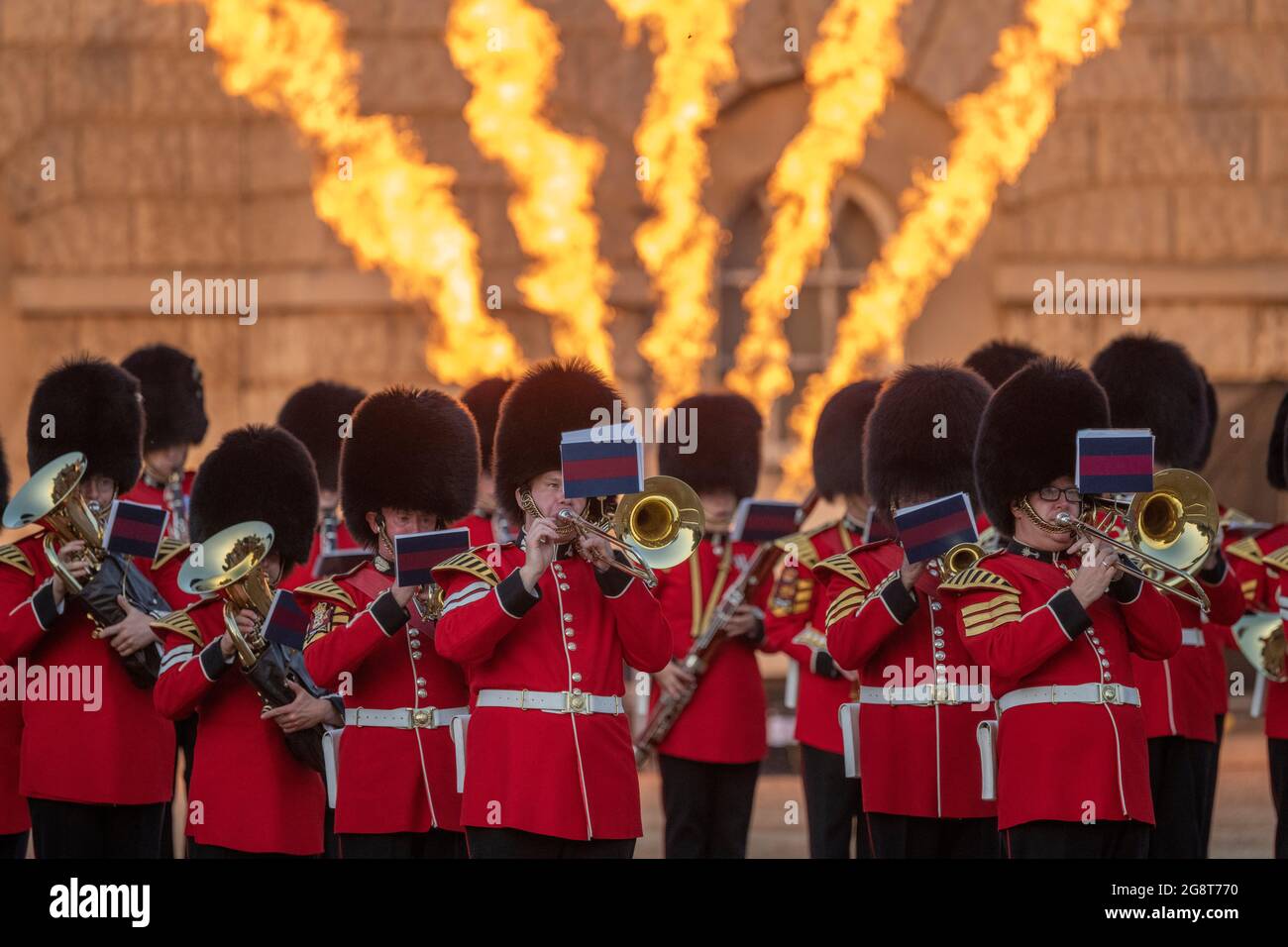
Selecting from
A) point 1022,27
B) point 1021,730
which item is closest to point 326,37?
point 1022,27

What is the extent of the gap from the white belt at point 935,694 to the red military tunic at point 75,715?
5.88 ft

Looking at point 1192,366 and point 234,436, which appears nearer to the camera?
point 234,436

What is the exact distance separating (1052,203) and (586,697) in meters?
6.93

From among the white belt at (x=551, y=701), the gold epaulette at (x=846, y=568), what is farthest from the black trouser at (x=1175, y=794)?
the white belt at (x=551, y=701)

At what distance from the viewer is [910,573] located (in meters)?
4.86

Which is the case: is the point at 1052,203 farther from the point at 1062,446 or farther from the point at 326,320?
the point at 1062,446

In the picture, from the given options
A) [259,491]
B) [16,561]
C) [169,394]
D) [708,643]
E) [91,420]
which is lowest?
[708,643]

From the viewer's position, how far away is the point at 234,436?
537 centimetres

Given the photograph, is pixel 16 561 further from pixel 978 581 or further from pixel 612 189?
pixel 612 189

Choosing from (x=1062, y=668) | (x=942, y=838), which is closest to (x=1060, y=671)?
(x=1062, y=668)

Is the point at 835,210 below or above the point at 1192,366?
above

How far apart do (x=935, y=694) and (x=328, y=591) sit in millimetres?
1425

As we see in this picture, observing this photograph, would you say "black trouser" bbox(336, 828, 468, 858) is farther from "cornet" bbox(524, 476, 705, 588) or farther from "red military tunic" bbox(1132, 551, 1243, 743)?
"red military tunic" bbox(1132, 551, 1243, 743)

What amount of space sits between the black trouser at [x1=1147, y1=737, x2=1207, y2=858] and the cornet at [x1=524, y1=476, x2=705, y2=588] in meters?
1.71
